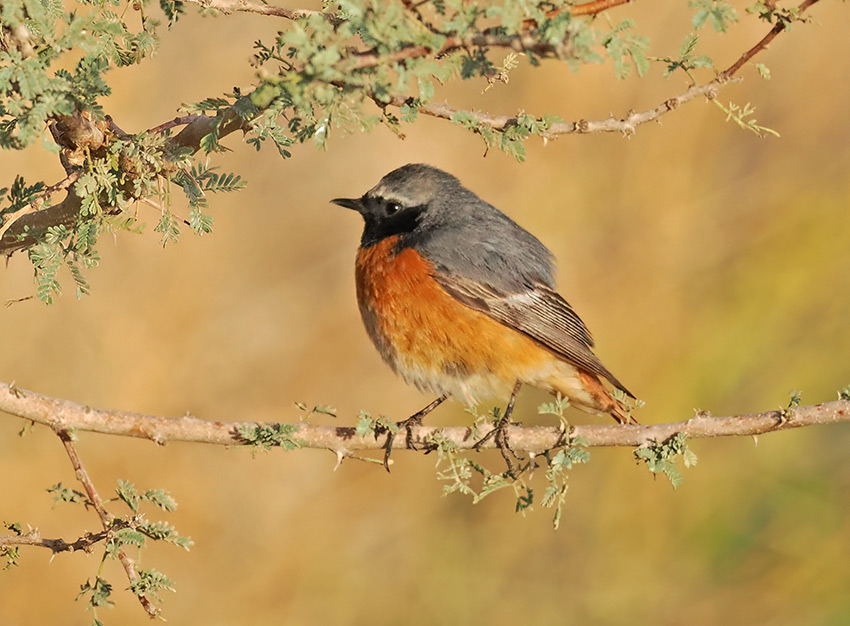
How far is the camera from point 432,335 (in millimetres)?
4477

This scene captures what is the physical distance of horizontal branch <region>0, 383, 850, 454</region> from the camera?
10.2 feet

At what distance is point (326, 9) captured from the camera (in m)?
3.27

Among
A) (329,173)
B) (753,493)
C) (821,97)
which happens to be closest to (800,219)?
(821,97)

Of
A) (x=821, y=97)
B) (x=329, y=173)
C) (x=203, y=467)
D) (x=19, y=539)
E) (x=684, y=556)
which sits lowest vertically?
(x=19, y=539)

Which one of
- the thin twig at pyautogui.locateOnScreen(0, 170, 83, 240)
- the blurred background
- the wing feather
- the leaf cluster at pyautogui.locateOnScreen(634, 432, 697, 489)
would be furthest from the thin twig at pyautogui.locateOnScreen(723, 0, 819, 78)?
the blurred background

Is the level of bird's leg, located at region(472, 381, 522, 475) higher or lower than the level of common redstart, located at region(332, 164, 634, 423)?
lower

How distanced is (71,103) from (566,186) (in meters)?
5.40

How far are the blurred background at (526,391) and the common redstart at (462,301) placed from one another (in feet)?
7.42

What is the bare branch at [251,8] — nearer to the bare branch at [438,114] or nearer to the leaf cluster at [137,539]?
the bare branch at [438,114]

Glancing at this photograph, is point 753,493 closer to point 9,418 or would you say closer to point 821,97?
point 821,97

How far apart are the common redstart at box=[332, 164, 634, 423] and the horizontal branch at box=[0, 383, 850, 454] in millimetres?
539

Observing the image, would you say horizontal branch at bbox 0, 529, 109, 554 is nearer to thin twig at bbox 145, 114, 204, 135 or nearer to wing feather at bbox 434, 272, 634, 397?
thin twig at bbox 145, 114, 204, 135

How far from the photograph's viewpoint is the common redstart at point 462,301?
4.49m

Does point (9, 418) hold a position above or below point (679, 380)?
above
